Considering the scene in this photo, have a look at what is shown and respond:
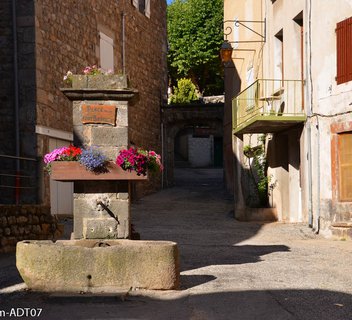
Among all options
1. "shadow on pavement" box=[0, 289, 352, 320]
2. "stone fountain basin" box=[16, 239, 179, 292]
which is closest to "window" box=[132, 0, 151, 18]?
"stone fountain basin" box=[16, 239, 179, 292]

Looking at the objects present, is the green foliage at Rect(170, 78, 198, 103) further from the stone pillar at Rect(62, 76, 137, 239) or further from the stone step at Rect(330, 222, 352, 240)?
the stone pillar at Rect(62, 76, 137, 239)

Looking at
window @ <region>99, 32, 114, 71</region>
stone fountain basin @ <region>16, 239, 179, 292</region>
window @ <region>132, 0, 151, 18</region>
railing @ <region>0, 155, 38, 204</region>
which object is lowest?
stone fountain basin @ <region>16, 239, 179, 292</region>

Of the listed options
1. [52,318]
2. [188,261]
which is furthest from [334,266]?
[52,318]

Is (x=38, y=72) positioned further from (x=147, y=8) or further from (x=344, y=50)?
(x=147, y=8)

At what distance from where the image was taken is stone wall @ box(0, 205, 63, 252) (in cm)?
1001

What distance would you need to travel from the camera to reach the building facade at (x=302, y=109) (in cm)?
1255

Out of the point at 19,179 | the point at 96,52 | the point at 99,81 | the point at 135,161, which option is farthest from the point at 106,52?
the point at 135,161

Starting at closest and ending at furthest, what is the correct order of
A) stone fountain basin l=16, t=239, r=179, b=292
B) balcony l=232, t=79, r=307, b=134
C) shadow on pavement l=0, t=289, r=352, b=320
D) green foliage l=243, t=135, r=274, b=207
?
shadow on pavement l=0, t=289, r=352, b=320 → stone fountain basin l=16, t=239, r=179, b=292 → balcony l=232, t=79, r=307, b=134 → green foliage l=243, t=135, r=274, b=207

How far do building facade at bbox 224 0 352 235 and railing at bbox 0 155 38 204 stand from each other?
5320 mm

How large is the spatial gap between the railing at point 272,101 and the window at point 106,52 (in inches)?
172

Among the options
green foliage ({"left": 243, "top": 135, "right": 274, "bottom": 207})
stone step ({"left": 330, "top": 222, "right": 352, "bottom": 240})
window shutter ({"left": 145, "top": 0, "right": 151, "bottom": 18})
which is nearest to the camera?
stone step ({"left": 330, "top": 222, "right": 352, "bottom": 240})

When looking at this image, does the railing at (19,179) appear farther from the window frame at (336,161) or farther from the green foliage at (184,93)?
the green foliage at (184,93)

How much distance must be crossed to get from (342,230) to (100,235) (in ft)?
22.0

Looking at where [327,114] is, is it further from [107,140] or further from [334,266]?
[107,140]
